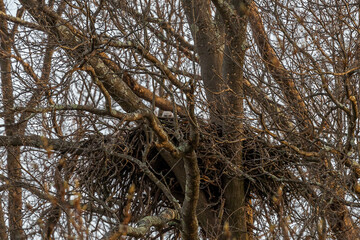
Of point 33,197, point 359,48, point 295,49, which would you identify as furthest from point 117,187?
point 359,48

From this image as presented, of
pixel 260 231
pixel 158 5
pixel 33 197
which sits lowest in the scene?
pixel 260 231

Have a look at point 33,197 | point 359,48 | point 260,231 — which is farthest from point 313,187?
point 33,197

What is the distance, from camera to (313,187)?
449 centimetres

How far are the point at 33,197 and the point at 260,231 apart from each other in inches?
88.7

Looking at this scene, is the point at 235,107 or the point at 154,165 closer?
the point at 235,107

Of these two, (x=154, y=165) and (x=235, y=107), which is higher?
(x=235, y=107)

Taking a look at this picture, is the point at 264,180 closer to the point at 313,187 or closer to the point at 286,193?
the point at 286,193

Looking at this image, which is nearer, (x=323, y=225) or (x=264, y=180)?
(x=323, y=225)

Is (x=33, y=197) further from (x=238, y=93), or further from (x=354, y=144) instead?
(x=354, y=144)

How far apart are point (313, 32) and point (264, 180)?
4.99 feet

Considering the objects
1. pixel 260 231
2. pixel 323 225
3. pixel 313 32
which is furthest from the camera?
pixel 260 231

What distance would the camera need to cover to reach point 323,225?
3232mm

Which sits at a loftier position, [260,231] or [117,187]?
[117,187]

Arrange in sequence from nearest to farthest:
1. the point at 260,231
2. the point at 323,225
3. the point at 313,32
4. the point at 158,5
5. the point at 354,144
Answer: the point at 323,225 < the point at 354,144 < the point at 313,32 < the point at 158,5 < the point at 260,231
